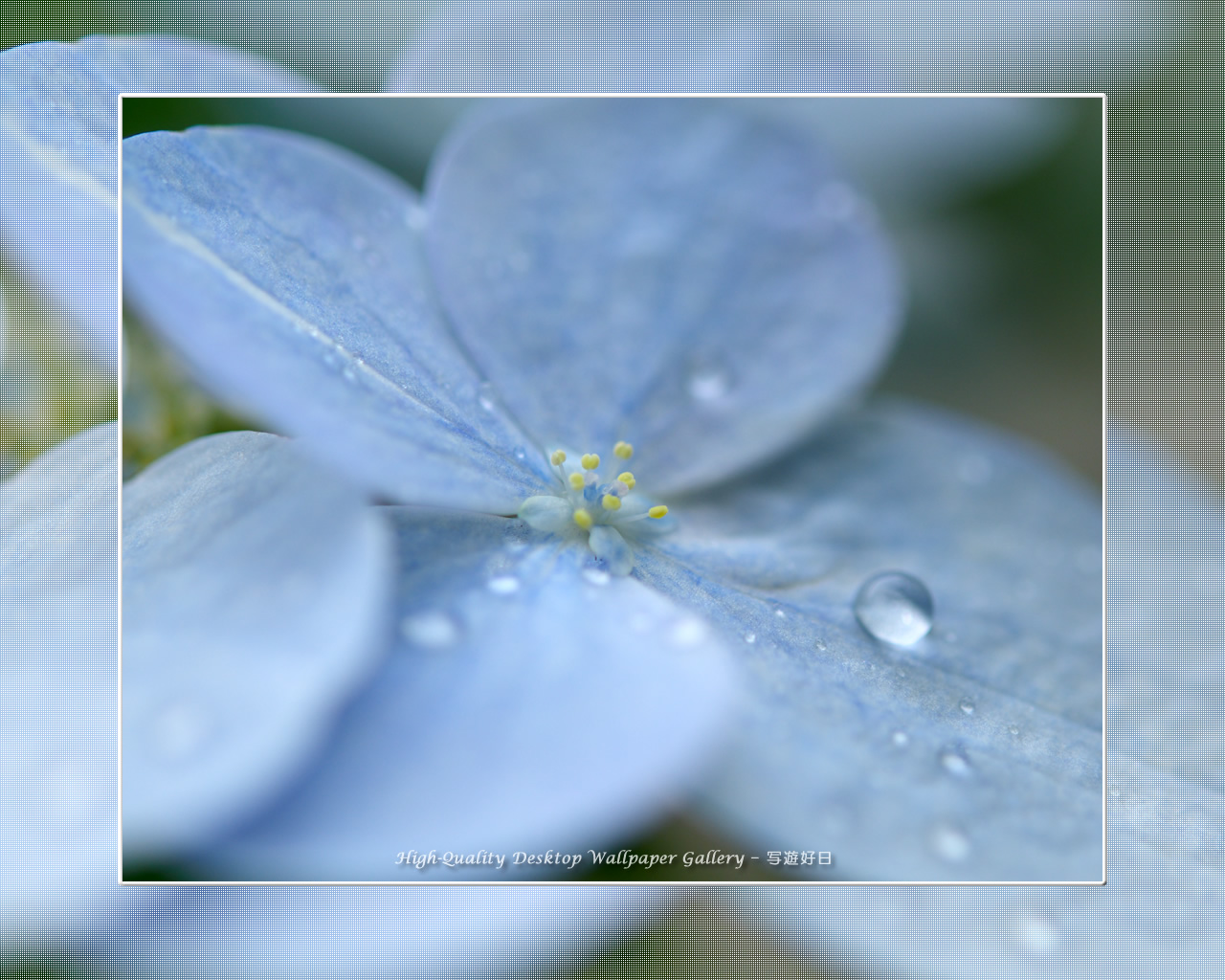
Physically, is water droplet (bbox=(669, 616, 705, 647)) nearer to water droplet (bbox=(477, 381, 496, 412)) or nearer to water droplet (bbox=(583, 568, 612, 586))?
water droplet (bbox=(583, 568, 612, 586))

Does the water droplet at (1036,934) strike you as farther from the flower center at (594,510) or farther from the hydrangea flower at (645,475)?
the flower center at (594,510)

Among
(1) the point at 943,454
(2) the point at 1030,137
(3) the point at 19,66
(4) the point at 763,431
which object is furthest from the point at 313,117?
(2) the point at 1030,137

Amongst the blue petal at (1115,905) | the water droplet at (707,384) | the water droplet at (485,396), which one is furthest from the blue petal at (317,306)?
the blue petal at (1115,905)

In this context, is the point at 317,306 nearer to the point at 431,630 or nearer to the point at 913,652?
the point at 431,630

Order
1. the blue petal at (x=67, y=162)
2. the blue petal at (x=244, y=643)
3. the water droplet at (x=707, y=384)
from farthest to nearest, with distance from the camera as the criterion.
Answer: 1. the water droplet at (x=707, y=384)
2. the blue petal at (x=67, y=162)
3. the blue petal at (x=244, y=643)

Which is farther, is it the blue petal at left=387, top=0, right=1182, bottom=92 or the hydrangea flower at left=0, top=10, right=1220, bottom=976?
the blue petal at left=387, top=0, right=1182, bottom=92

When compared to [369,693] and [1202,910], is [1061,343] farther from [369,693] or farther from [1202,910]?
[369,693]

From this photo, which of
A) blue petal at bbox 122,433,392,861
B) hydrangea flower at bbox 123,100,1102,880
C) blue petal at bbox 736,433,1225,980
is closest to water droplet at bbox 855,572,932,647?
hydrangea flower at bbox 123,100,1102,880
